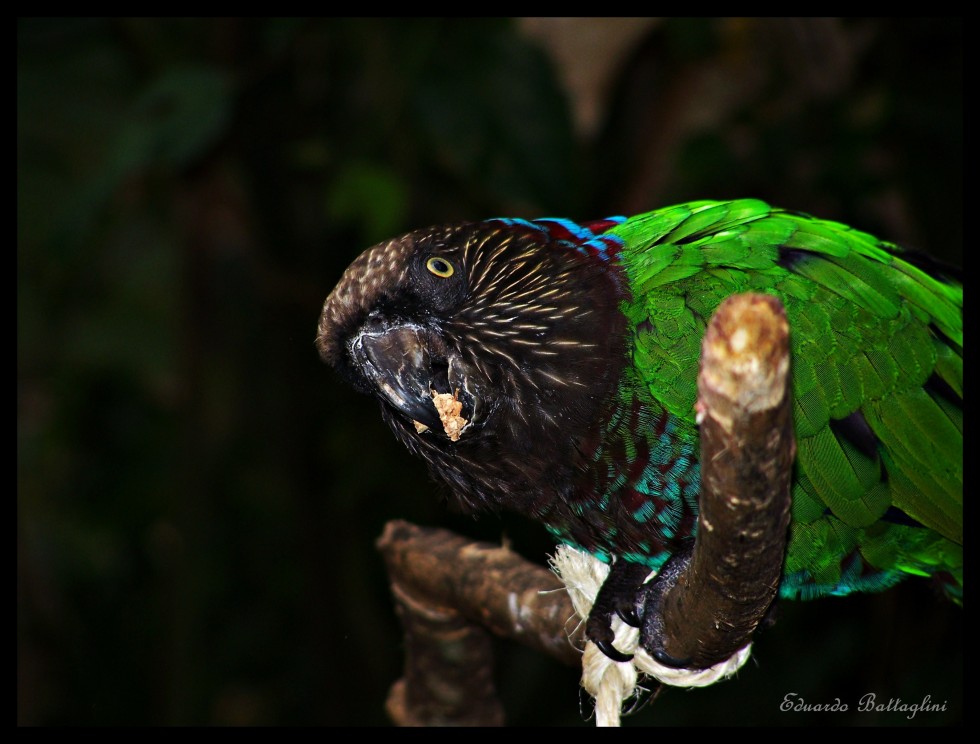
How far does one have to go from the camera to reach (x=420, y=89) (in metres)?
3.19

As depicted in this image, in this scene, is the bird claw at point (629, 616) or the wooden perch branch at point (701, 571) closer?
the wooden perch branch at point (701, 571)

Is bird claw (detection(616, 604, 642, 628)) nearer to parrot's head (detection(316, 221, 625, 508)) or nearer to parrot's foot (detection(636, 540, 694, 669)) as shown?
parrot's foot (detection(636, 540, 694, 669))

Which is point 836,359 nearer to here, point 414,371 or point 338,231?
point 414,371

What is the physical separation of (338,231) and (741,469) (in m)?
3.00

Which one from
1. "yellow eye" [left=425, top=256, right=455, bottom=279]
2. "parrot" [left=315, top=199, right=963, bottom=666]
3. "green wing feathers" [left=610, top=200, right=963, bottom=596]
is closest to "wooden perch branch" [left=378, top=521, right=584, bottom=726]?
"parrot" [left=315, top=199, right=963, bottom=666]

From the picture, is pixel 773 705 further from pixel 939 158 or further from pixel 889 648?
pixel 939 158

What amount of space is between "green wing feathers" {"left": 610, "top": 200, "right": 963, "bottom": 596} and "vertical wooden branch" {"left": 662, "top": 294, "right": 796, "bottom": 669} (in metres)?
0.45
